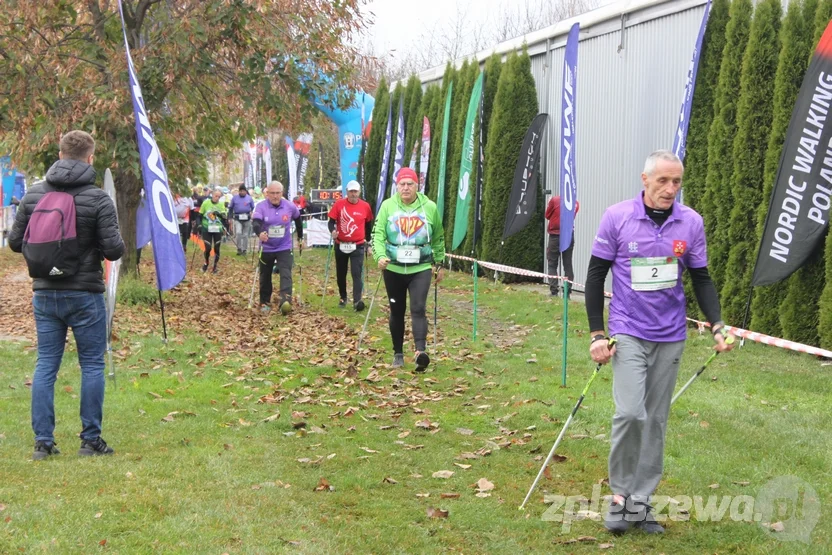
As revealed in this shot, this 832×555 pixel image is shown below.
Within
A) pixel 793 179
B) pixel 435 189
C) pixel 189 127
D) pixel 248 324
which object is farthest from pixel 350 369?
pixel 435 189

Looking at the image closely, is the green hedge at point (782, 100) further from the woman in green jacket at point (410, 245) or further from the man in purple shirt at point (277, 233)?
the man in purple shirt at point (277, 233)

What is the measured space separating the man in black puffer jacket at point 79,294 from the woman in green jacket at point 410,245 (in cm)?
365

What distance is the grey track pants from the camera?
4.96 metres

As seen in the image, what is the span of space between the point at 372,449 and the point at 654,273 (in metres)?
2.85

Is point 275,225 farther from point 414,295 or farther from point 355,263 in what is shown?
point 414,295

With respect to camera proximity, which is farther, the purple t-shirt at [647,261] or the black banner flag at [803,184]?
the black banner flag at [803,184]

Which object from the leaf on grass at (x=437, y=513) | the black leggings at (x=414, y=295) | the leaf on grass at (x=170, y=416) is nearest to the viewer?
the leaf on grass at (x=437, y=513)

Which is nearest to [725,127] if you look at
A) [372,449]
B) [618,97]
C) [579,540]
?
[618,97]

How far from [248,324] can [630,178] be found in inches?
294

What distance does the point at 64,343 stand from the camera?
6.49 metres

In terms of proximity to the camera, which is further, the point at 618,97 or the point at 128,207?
the point at 618,97

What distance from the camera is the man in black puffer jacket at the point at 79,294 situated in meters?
6.27

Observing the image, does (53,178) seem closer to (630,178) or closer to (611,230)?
(611,230)

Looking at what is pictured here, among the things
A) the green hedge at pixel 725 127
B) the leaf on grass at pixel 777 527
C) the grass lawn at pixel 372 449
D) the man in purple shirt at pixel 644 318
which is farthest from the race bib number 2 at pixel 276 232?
the leaf on grass at pixel 777 527
